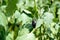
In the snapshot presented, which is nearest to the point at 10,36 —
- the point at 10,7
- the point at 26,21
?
the point at 10,7

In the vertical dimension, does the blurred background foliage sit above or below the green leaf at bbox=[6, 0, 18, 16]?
below

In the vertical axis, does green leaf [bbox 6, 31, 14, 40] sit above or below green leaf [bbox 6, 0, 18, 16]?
below

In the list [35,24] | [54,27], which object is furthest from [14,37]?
[54,27]

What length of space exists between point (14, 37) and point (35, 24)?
318 millimetres

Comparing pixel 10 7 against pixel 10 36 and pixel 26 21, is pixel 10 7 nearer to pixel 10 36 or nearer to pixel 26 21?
pixel 10 36

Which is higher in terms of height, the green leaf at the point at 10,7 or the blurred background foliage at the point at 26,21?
the green leaf at the point at 10,7

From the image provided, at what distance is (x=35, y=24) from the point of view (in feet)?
4.24

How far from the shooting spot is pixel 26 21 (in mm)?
1207

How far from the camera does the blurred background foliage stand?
3.03 ft

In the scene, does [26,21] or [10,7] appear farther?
[26,21]

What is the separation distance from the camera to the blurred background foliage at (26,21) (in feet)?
3.03

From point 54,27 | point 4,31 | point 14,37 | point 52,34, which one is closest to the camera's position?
point 4,31

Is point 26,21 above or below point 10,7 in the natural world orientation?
below

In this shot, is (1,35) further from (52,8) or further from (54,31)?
(52,8)
